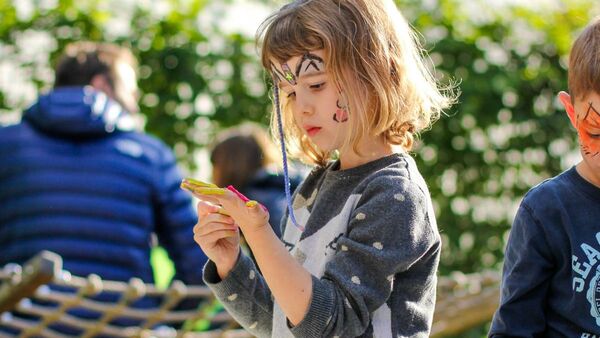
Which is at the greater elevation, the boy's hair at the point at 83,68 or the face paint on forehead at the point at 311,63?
the boy's hair at the point at 83,68

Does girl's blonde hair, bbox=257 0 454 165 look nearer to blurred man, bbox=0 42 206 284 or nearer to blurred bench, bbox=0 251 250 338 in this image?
blurred bench, bbox=0 251 250 338

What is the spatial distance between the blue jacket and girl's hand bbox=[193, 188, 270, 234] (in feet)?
6.59

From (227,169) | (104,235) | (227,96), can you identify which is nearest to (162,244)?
(104,235)

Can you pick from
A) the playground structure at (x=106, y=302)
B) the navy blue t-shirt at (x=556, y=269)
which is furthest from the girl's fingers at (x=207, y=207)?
the playground structure at (x=106, y=302)

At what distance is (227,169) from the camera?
16.3 feet

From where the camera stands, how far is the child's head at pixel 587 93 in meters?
2.29

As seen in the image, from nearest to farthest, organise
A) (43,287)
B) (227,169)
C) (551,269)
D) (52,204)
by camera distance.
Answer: (551,269)
(43,287)
(52,204)
(227,169)

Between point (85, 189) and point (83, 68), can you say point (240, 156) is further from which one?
point (85, 189)

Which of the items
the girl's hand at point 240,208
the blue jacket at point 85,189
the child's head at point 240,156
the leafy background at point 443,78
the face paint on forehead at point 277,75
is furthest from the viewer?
the leafy background at point 443,78

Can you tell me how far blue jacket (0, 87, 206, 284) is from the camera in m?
4.11

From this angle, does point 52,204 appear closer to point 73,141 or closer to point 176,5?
point 73,141

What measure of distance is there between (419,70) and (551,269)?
492 millimetres

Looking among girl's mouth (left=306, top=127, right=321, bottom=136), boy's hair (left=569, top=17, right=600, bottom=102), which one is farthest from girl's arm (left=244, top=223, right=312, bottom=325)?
boy's hair (left=569, top=17, right=600, bottom=102)

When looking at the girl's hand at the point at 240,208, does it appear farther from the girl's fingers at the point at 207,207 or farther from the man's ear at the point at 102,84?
the man's ear at the point at 102,84
